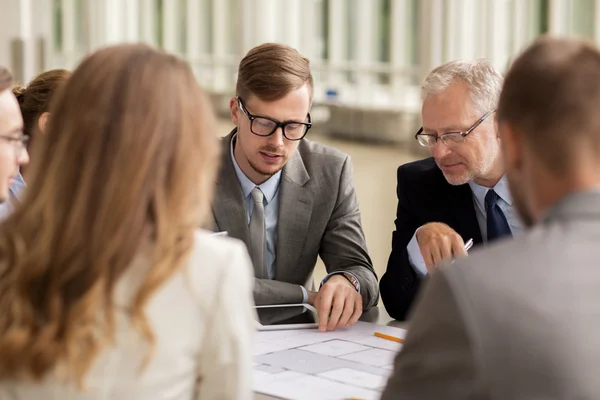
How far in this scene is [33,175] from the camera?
1337 mm

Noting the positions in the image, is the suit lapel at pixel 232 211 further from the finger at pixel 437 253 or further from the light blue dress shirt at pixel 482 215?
the finger at pixel 437 253

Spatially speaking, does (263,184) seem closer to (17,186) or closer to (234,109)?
(234,109)

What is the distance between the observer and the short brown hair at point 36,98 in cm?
289

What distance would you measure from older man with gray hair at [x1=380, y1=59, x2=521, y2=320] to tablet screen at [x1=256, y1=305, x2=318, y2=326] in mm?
288

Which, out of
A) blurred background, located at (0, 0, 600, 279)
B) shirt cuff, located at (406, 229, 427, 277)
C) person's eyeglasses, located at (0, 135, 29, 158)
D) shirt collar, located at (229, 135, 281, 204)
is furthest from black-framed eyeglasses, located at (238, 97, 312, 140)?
blurred background, located at (0, 0, 600, 279)

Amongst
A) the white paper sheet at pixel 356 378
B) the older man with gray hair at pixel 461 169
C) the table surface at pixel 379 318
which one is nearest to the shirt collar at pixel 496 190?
the older man with gray hair at pixel 461 169

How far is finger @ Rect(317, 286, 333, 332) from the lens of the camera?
244cm

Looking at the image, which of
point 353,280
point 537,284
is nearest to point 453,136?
point 353,280

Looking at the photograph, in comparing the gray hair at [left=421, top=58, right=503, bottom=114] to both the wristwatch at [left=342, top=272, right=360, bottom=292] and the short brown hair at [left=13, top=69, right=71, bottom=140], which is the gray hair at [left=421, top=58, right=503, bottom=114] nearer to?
the wristwatch at [left=342, top=272, right=360, bottom=292]

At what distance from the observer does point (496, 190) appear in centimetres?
287

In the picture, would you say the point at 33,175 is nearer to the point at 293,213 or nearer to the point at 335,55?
the point at 293,213

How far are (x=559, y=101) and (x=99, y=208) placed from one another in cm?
66

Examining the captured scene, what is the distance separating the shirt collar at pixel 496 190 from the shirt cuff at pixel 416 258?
10.6 inches

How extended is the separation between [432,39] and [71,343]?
22.2 ft
